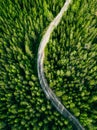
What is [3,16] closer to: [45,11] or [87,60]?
[45,11]

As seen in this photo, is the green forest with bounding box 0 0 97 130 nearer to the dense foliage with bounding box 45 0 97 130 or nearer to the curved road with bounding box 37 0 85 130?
the dense foliage with bounding box 45 0 97 130

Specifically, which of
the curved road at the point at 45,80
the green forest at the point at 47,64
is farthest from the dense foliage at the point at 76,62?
the curved road at the point at 45,80

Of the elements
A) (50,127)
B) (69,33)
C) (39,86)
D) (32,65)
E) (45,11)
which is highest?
(45,11)

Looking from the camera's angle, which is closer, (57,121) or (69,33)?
(57,121)

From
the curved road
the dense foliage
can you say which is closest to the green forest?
the dense foliage

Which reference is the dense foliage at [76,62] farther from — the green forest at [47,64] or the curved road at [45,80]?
the curved road at [45,80]

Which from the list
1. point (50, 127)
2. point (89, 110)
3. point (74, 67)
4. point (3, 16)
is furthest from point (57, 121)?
point (3, 16)

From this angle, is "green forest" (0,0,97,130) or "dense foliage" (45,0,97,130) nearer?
"green forest" (0,0,97,130)

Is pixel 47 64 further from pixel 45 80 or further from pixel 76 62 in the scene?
pixel 76 62

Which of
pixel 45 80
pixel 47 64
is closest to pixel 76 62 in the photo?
pixel 47 64
